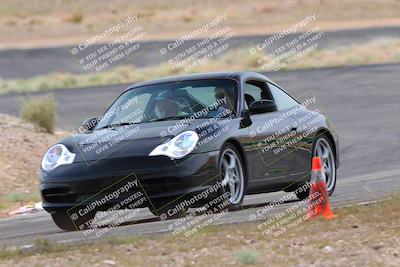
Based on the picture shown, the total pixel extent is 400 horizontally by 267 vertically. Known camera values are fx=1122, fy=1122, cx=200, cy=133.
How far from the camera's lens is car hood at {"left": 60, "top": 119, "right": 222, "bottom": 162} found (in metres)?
10.9

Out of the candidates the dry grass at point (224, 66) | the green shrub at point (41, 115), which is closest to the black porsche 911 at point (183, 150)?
the green shrub at point (41, 115)

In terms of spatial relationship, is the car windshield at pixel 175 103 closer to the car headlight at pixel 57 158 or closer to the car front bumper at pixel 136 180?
the car headlight at pixel 57 158

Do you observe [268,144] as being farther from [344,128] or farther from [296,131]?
[344,128]

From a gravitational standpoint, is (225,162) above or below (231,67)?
above

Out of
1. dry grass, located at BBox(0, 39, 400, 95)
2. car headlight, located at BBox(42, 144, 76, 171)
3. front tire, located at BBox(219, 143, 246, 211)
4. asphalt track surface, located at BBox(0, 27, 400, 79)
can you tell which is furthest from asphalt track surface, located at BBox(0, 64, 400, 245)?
asphalt track surface, located at BBox(0, 27, 400, 79)

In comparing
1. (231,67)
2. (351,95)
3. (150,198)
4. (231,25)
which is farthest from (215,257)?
(231,25)

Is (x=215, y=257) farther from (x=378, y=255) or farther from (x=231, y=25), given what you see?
(x=231, y=25)

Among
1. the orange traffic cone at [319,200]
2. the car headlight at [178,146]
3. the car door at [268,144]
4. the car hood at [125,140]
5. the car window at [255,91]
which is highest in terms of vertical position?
the car hood at [125,140]

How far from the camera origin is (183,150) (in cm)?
1074

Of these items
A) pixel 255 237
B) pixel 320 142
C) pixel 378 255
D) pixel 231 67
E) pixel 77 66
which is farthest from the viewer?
pixel 77 66

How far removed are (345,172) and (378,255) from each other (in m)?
9.30

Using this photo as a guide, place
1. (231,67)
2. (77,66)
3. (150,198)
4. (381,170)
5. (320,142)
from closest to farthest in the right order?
(150,198), (320,142), (381,170), (231,67), (77,66)

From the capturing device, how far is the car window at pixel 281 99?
1265 cm

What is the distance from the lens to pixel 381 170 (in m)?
16.6
